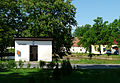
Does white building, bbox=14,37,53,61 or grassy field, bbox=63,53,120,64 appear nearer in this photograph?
grassy field, bbox=63,53,120,64

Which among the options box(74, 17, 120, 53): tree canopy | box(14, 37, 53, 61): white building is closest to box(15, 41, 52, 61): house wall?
box(14, 37, 53, 61): white building

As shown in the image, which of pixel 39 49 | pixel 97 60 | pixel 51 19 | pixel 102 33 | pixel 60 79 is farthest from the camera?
pixel 102 33

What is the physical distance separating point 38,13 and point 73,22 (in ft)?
25.5

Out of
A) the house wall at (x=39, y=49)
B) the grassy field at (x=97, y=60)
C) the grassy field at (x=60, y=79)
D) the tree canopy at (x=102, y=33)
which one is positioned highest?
the tree canopy at (x=102, y=33)

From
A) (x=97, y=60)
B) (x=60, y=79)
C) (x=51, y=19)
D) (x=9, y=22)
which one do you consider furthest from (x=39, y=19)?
(x=60, y=79)

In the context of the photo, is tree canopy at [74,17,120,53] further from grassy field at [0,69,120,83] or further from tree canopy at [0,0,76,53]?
grassy field at [0,69,120,83]

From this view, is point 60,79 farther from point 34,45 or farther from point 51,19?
point 51,19

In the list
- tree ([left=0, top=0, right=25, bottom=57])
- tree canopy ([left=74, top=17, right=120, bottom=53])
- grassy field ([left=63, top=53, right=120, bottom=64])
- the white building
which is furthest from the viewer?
tree canopy ([left=74, top=17, right=120, bottom=53])

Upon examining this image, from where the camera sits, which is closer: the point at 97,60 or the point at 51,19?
the point at 97,60

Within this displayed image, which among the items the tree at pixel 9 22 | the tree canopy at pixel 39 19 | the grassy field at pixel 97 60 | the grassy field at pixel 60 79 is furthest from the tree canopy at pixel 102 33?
the grassy field at pixel 60 79

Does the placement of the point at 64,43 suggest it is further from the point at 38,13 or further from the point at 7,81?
the point at 7,81

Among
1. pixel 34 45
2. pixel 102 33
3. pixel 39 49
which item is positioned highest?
pixel 102 33

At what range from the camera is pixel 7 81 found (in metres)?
12.6

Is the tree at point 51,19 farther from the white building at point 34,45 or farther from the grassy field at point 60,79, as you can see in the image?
A: the grassy field at point 60,79
